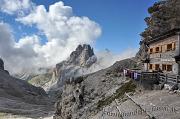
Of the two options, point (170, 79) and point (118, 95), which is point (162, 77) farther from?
point (118, 95)

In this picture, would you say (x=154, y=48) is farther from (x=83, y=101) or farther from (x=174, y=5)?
(x=174, y=5)

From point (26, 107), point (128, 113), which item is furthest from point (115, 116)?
point (26, 107)

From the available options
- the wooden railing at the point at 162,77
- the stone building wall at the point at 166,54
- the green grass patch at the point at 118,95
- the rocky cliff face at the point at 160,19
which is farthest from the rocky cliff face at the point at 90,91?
the rocky cliff face at the point at 160,19

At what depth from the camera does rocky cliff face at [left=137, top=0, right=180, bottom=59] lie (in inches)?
3234

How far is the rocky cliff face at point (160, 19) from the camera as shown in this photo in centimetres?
8214

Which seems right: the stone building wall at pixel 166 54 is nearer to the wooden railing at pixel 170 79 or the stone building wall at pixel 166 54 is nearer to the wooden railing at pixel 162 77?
the wooden railing at pixel 162 77

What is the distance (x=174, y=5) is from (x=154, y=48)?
23934 mm

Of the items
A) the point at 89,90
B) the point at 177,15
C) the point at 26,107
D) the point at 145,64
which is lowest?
the point at 26,107

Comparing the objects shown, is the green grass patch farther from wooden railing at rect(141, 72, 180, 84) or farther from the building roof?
the building roof

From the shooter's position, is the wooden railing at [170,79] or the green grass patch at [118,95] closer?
the wooden railing at [170,79]

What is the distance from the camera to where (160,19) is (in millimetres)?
86000

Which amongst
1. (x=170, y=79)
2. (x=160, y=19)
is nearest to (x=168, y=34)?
(x=170, y=79)

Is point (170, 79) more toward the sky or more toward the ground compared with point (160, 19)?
more toward the ground

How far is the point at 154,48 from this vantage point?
213 ft
